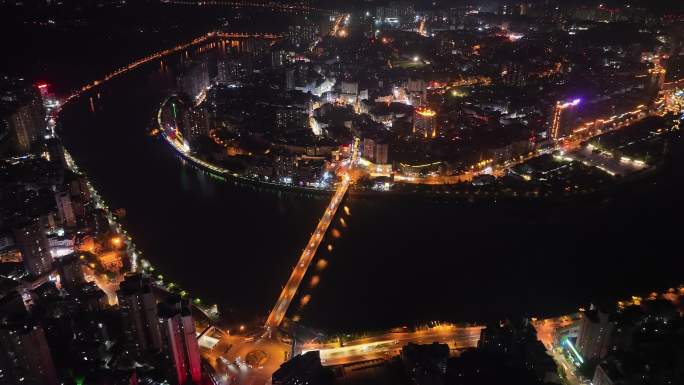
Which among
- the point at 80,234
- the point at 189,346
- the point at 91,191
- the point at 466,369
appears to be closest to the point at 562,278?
the point at 466,369

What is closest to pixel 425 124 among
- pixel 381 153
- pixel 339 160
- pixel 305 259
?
pixel 381 153

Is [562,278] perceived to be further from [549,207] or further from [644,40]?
[644,40]

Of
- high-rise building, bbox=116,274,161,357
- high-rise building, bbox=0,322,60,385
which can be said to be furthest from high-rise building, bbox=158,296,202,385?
high-rise building, bbox=0,322,60,385

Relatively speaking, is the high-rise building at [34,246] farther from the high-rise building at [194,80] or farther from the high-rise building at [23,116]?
the high-rise building at [194,80]

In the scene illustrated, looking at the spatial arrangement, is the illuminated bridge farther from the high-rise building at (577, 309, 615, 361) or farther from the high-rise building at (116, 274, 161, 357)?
the high-rise building at (577, 309, 615, 361)

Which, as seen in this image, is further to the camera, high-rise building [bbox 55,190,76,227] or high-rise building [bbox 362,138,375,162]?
high-rise building [bbox 362,138,375,162]

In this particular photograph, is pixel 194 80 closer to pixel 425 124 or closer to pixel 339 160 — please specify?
pixel 339 160
